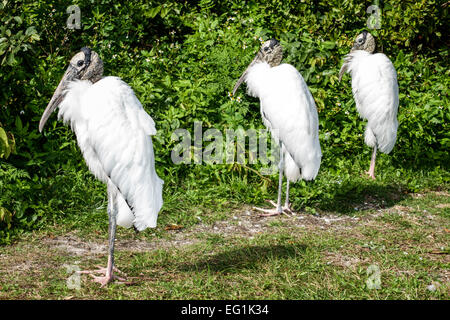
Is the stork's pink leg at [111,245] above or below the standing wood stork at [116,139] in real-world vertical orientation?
below

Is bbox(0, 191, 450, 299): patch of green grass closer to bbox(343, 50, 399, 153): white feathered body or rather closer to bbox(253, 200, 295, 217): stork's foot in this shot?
bbox(253, 200, 295, 217): stork's foot

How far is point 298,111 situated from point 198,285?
7.12ft

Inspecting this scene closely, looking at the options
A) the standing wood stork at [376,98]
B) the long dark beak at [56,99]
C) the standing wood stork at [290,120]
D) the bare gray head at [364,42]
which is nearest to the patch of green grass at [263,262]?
the standing wood stork at [290,120]

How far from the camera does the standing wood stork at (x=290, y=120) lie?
5234 millimetres

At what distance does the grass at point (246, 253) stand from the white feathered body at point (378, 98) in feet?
3.17

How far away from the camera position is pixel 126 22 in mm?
7004

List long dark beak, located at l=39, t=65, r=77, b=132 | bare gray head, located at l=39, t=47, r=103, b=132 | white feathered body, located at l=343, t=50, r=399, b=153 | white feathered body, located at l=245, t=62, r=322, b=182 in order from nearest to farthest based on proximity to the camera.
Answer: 1. long dark beak, located at l=39, t=65, r=77, b=132
2. bare gray head, located at l=39, t=47, r=103, b=132
3. white feathered body, located at l=245, t=62, r=322, b=182
4. white feathered body, located at l=343, t=50, r=399, b=153

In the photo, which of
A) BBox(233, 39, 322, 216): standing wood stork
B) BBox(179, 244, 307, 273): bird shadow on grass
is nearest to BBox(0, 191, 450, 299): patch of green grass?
BBox(179, 244, 307, 273): bird shadow on grass

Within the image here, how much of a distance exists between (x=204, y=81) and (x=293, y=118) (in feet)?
5.27

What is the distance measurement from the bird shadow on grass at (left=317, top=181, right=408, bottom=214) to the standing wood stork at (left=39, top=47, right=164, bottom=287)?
248cm

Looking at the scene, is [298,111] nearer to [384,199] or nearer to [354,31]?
[384,199]

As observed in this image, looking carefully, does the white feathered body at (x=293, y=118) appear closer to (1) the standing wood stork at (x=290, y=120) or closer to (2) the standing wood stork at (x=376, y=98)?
(1) the standing wood stork at (x=290, y=120)

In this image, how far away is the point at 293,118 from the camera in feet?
17.2

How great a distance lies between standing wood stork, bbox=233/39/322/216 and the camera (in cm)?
523
